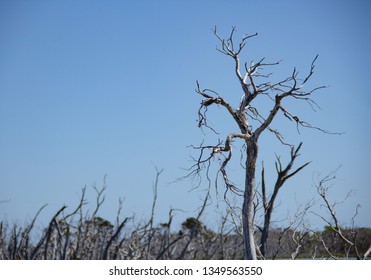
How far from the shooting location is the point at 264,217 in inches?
320

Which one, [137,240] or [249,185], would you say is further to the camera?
[137,240]
